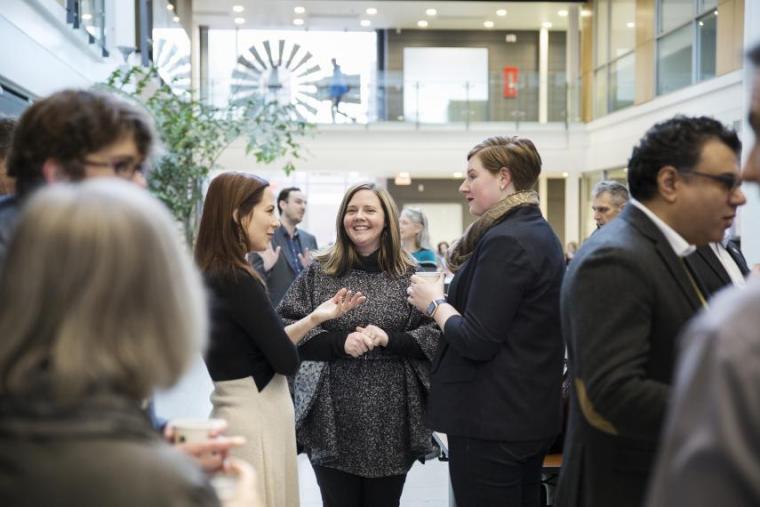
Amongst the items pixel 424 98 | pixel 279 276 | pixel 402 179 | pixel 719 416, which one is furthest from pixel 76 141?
pixel 402 179

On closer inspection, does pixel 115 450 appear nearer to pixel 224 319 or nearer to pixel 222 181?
pixel 224 319

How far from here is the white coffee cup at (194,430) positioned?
5.14 feet

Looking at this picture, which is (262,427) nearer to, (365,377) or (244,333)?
(244,333)

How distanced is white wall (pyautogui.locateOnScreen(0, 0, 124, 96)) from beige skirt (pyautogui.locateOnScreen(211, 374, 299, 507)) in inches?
127

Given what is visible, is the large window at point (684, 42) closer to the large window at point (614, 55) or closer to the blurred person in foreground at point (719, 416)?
the large window at point (614, 55)

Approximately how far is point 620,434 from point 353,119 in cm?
1697

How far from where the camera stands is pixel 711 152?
2.08 metres

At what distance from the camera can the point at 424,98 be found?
18.7 m

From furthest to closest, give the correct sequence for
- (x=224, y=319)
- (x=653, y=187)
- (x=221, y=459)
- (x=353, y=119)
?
(x=353, y=119) < (x=224, y=319) < (x=653, y=187) < (x=221, y=459)

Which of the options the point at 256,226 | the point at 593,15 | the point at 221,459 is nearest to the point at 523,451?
the point at 256,226

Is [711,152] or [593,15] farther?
[593,15]

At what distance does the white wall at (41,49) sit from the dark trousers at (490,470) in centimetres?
362

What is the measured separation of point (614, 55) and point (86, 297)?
1879cm

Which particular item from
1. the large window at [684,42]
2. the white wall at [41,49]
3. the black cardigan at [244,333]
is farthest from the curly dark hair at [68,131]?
the large window at [684,42]
